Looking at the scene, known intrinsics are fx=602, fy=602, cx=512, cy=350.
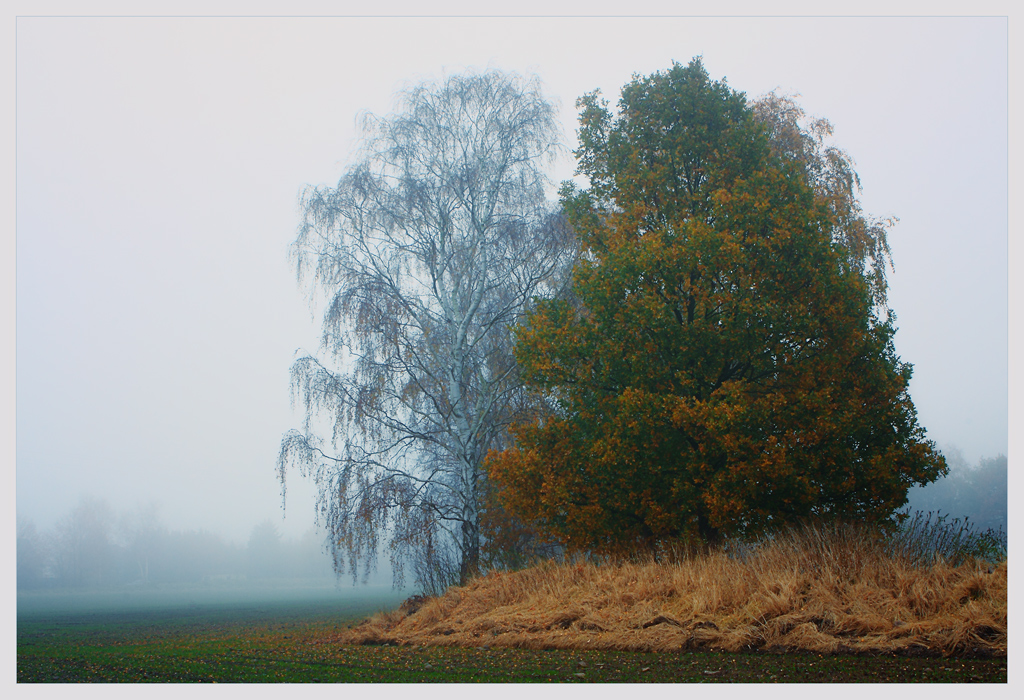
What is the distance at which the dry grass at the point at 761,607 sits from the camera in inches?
220

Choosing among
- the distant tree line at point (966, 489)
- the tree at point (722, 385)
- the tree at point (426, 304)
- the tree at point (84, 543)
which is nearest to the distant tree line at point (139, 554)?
the tree at point (84, 543)

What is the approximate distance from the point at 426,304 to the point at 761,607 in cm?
983

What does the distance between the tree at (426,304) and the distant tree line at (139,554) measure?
16294mm

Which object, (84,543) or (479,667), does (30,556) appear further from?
(479,667)

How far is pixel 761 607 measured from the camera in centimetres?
643

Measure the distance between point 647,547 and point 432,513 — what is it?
15.4ft

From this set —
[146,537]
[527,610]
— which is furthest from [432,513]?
[146,537]

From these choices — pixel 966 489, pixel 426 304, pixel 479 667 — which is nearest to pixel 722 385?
pixel 479 667

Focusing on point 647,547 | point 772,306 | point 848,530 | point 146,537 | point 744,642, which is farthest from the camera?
point 146,537

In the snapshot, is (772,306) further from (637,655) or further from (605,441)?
(637,655)

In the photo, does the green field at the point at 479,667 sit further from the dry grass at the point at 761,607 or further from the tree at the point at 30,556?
the tree at the point at 30,556

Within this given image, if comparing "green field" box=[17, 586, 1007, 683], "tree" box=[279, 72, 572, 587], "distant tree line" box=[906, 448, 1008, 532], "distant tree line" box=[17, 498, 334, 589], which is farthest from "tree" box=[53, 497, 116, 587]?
"distant tree line" box=[906, 448, 1008, 532]

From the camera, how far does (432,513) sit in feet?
40.4

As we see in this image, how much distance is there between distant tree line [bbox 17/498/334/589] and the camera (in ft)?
135
